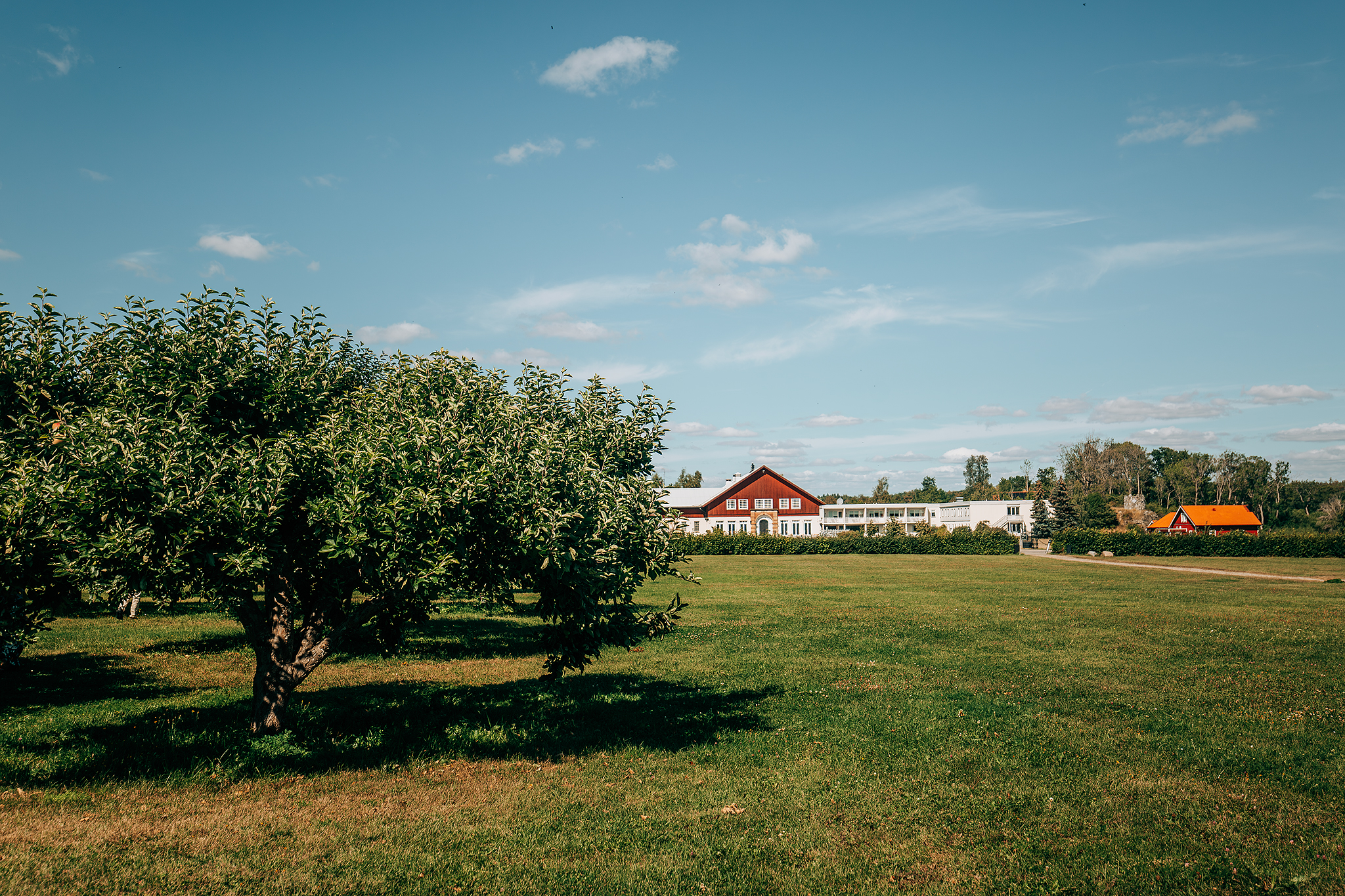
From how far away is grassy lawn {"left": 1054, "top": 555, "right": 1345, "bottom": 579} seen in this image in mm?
52219

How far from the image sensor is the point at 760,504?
102250 mm

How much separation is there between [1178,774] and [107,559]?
47.2 ft

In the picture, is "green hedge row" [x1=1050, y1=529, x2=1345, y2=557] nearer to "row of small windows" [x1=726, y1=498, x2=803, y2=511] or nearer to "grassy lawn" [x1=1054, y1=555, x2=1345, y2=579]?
"grassy lawn" [x1=1054, y1=555, x2=1345, y2=579]

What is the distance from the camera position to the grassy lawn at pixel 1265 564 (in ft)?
171

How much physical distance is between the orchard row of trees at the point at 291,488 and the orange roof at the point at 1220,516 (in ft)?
413

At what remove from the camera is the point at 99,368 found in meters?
10.5

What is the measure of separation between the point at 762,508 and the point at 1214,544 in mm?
50530

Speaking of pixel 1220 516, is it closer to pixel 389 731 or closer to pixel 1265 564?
pixel 1265 564

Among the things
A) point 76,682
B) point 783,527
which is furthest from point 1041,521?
point 76,682

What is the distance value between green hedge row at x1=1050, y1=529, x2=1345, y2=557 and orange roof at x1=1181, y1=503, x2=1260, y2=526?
Answer: 38061 millimetres

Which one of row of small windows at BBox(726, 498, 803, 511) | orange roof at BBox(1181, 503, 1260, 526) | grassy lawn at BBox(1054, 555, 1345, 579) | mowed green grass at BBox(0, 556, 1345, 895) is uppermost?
row of small windows at BBox(726, 498, 803, 511)

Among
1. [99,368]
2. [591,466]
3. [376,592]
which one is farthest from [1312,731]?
[99,368]

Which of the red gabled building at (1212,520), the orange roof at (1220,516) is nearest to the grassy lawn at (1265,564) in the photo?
the red gabled building at (1212,520)

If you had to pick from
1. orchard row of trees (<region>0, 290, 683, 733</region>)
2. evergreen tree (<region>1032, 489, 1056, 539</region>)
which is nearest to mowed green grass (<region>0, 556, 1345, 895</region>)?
orchard row of trees (<region>0, 290, 683, 733</region>)
